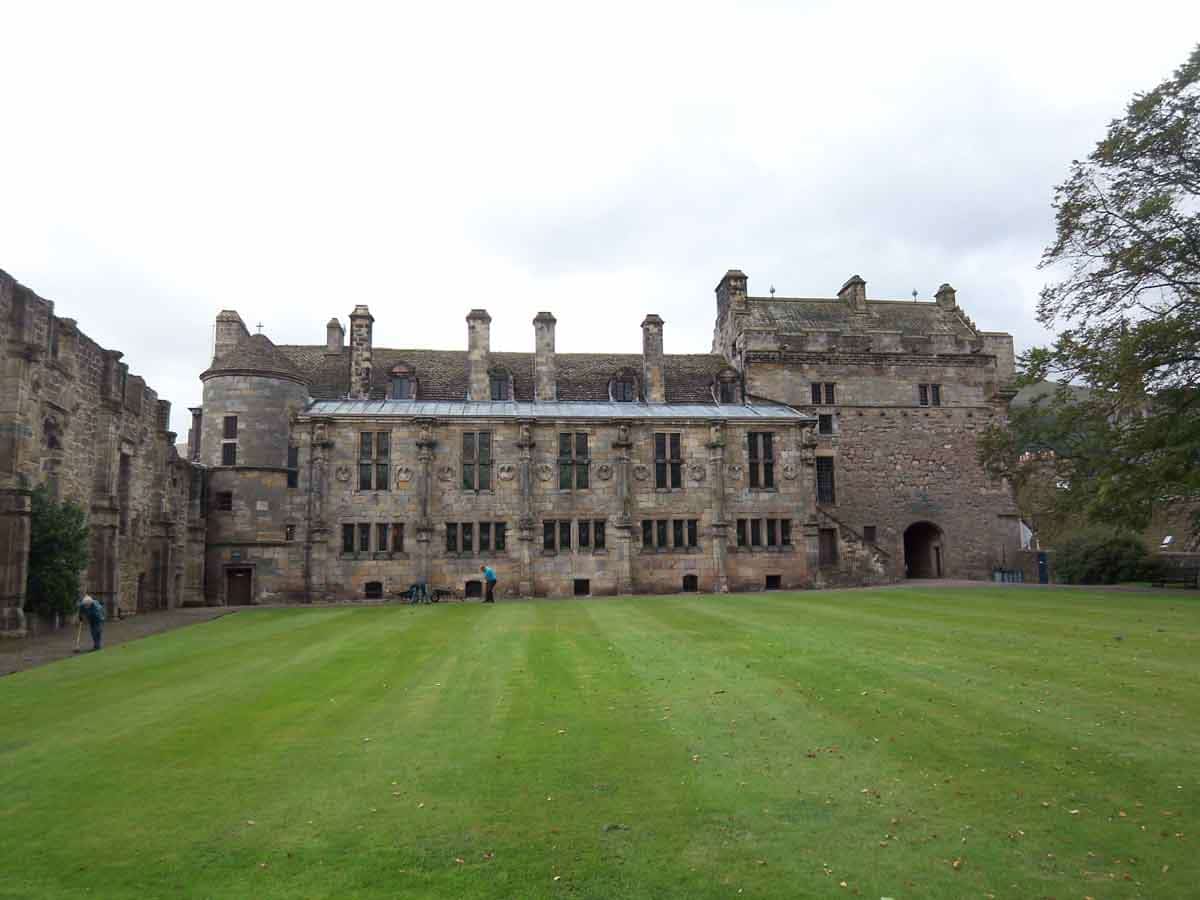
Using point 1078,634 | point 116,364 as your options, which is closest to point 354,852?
point 1078,634

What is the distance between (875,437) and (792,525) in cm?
957

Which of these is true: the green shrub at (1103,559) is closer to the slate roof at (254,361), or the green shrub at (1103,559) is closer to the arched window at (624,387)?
the arched window at (624,387)

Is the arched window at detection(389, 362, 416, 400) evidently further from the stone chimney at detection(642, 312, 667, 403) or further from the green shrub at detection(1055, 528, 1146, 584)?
the green shrub at detection(1055, 528, 1146, 584)

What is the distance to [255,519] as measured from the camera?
34250mm

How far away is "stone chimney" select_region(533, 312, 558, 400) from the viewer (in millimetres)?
40469

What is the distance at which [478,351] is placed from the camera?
133 feet

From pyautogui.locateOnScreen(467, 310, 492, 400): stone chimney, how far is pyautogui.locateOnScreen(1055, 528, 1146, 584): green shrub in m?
30.1

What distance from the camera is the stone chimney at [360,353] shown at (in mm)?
39406

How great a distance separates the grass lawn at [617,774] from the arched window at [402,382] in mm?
24724

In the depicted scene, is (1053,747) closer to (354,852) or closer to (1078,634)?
(354,852)

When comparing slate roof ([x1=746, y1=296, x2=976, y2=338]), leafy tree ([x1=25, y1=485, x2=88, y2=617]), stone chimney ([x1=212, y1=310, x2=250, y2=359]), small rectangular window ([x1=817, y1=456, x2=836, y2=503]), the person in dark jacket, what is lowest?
the person in dark jacket

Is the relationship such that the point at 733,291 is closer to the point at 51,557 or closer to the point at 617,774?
the point at 51,557

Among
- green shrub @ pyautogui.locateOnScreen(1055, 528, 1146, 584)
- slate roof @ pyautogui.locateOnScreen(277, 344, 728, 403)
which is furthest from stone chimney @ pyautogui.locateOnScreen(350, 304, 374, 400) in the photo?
green shrub @ pyautogui.locateOnScreen(1055, 528, 1146, 584)

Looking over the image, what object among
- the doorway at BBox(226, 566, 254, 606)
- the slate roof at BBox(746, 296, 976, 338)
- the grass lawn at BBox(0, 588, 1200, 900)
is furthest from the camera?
the slate roof at BBox(746, 296, 976, 338)
